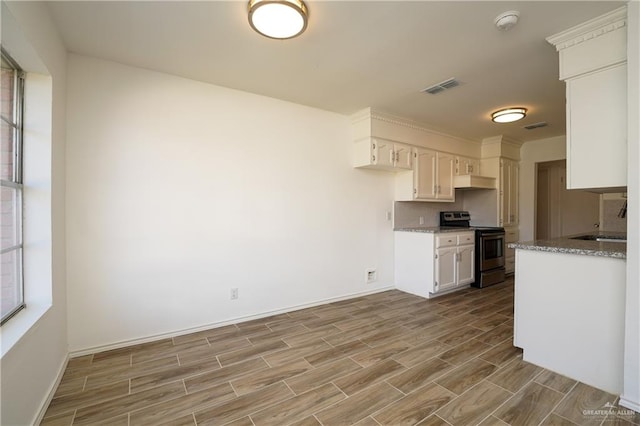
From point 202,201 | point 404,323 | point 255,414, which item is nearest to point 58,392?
point 255,414

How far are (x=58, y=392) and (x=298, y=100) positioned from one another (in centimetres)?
329

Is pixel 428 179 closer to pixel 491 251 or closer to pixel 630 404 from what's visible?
pixel 491 251

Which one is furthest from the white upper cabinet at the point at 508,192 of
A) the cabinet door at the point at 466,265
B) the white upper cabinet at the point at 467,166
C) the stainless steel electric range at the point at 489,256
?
the cabinet door at the point at 466,265

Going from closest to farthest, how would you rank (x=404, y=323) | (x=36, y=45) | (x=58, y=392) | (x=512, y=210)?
(x=36, y=45), (x=58, y=392), (x=404, y=323), (x=512, y=210)

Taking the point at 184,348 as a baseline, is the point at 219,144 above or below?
above

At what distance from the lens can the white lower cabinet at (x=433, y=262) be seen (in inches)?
151

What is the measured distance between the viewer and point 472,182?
4.59m

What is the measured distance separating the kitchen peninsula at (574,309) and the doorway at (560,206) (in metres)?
4.66

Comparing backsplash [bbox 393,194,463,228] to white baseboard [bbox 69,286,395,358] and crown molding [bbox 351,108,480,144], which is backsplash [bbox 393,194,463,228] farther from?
white baseboard [bbox 69,286,395,358]

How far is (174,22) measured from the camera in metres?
1.95

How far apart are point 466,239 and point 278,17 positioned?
3.90 metres

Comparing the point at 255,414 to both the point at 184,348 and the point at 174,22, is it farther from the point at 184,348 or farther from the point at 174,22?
the point at 174,22

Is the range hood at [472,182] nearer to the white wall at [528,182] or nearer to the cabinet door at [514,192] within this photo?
the cabinet door at [514,192]

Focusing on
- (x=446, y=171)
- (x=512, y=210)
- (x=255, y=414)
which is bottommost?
(x=255, y=414)
